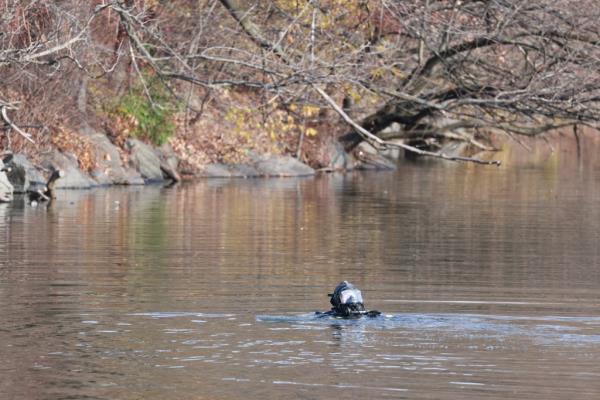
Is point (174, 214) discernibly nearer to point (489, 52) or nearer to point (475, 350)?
point (489, 52)

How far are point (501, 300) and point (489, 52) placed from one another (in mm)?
18022

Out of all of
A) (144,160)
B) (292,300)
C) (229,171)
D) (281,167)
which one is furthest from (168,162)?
(292,300)

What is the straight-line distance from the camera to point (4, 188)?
3077 centimetres

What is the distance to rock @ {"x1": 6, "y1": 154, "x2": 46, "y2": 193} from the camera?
3158 centimetres

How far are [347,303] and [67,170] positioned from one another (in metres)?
21.8

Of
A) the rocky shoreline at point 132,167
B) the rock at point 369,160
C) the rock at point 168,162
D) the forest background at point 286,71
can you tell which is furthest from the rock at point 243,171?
the rock at point 369,160

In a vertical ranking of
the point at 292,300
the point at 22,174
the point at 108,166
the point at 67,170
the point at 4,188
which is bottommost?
the point at 292,300

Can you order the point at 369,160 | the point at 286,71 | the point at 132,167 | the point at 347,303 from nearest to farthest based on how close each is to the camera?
the point at 347,303 → the point at 286,71 → the point at 132,167 → the point at 369,160

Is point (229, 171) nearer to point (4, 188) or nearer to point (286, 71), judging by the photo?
point (4, 188)

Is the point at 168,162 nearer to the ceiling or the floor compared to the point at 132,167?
nearer to the ceiling

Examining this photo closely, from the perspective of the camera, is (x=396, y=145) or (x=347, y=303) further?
(x=396, y=145)

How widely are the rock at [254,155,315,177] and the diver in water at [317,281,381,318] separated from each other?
28756mm

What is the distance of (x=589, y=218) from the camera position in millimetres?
28078

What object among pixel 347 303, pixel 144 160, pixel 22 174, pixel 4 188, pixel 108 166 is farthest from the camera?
pixel 144 160
